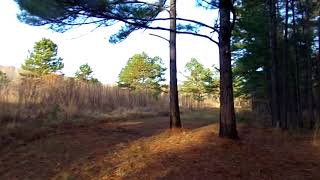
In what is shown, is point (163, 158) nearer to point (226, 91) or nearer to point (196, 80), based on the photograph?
point (226, 91)

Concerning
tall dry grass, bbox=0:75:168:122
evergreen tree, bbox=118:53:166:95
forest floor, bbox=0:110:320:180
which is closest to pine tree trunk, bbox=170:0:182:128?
forest floor, bbox=0:110:320:180

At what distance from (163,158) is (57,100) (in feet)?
41.1

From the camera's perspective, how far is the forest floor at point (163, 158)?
806 cm

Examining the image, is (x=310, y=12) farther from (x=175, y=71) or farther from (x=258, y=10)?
(x=175, y=71)

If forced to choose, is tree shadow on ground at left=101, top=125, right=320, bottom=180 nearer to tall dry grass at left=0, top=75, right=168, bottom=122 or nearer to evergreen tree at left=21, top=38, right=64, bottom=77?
tall dry grass at left=0, top=75, right=168, bottom=122

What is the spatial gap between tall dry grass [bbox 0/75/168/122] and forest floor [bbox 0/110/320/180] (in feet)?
12.3

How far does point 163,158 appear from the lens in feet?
29.3

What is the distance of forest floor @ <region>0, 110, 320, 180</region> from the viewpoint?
806 cm

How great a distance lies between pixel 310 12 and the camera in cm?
2152

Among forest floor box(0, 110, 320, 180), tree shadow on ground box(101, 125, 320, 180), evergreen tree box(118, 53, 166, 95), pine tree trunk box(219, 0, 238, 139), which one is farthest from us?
evergreen tree box(118, 53, 166, 95)

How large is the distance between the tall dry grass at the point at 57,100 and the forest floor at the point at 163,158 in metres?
3.74

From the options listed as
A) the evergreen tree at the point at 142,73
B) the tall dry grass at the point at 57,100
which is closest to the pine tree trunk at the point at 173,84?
the tall dry grass at the point at 57,100

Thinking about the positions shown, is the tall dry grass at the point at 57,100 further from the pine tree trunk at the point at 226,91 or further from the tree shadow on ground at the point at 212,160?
the pine tree trunk at the point at 226,91

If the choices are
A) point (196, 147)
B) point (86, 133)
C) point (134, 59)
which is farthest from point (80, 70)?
point (196, 147)
